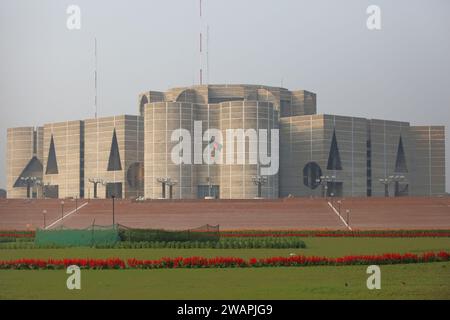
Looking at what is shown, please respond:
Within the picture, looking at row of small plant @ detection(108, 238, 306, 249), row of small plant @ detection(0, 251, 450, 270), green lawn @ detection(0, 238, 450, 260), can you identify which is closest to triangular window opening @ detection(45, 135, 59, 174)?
green lawn @ detection(0, 238, 450, 260)

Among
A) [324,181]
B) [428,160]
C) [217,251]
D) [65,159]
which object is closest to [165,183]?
[65,159]

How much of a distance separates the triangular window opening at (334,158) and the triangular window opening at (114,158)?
33.4 metres

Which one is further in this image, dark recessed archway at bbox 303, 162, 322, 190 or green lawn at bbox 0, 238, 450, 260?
dark recessed archway at bbox 303, 162, 322, 190

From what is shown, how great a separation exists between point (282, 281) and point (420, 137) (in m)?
112

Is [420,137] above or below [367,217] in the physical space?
above

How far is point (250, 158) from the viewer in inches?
4624

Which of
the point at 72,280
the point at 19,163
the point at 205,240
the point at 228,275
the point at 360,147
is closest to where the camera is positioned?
the point at 72,280

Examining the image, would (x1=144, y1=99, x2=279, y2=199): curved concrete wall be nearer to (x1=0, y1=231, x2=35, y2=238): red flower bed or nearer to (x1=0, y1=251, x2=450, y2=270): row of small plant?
(x1=0, y1=231, x2=35, y2=238): red flower bed

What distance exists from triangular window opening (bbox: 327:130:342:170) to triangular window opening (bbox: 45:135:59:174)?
1836 inches

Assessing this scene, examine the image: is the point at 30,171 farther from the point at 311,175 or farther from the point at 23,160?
the point at 311,175

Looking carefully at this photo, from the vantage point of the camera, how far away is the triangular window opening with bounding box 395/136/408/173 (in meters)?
132
